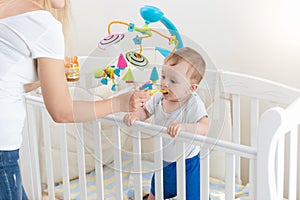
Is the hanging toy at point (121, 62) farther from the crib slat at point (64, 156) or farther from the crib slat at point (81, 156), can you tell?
the crib slat at point (64, 156)

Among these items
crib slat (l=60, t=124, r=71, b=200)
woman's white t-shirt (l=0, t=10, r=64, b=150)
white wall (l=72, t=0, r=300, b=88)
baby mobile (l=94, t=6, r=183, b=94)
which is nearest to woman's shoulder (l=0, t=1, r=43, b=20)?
woman's white t-shirt (l=0, t=10, r=64, b=150)

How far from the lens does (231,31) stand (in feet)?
7.02

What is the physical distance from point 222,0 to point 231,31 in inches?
4.7

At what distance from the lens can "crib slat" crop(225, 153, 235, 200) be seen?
1340mm

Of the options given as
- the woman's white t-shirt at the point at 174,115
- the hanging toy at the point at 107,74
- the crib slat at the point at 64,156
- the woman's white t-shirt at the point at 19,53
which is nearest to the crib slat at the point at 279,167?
the woman's white t-shirt at the point at 174,115

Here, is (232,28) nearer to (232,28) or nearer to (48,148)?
(232,28)

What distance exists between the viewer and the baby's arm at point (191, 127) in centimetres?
137

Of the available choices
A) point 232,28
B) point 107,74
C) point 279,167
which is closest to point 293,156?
point 279,167

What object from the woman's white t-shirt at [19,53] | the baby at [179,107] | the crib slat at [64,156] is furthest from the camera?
the crib slat at [64,156]

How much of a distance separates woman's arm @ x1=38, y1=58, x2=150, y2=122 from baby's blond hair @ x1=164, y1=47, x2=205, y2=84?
10 cm

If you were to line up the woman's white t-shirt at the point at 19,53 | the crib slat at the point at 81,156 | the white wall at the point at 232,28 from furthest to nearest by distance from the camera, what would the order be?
the white wall at the point at 232,28 < the crib slat at the point at 81,156 < the woman's white t-shirt at the point at 19,53

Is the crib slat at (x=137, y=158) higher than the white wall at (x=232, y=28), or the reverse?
the white wall at (x=232, y=28)

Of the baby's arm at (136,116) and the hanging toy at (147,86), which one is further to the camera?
the baby's arm at (136,116)

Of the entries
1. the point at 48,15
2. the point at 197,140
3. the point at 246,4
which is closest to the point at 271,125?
the point at 197,140
